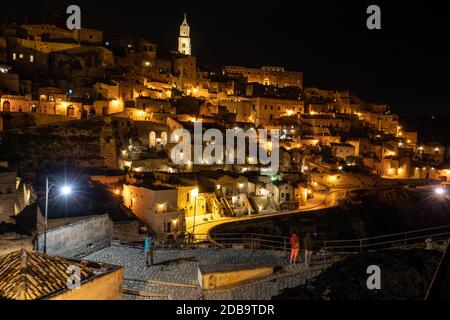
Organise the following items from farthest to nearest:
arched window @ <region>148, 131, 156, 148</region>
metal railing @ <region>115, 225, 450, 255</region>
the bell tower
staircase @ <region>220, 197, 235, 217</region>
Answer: the bell tower < arched window @ <region>148, 131, 156, 148</region> < staircase @ <region>220, 197, 235, 217</region> < metal railing @ <region>115, 225, 450, 255</region>

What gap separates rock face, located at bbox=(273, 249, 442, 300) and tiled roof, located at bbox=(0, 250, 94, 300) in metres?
5.55

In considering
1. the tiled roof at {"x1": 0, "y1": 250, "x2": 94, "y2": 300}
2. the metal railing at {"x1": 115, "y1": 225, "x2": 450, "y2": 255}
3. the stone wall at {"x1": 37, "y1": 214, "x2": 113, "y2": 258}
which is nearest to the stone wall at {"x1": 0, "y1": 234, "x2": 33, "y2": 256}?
the stone wall at {"x1": 37, "y1": 214, "x2": 113, "y2": 258}

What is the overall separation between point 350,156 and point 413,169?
11.0 metres

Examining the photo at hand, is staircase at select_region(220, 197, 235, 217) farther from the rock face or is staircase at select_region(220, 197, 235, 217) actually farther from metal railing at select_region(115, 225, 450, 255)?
the rock face

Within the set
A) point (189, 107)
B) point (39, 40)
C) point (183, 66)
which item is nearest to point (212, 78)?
point (183, 66)

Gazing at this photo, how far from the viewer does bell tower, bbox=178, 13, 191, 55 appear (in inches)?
3415

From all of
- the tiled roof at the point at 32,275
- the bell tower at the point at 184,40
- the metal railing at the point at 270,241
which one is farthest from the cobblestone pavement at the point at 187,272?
the bell tower at the point at 184,40

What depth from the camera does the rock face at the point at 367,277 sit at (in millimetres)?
10375

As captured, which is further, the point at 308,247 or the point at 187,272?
the point at 187,272

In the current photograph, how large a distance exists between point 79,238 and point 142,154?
2665 cm

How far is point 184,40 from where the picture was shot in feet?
285

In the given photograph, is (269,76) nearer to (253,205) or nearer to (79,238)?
(253,205)

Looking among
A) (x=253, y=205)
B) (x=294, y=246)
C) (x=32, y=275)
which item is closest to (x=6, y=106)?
(x=253, y=205)
